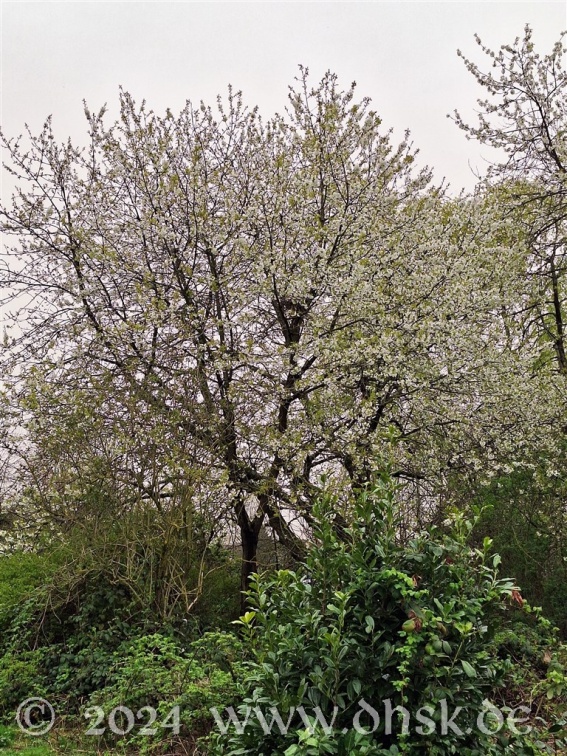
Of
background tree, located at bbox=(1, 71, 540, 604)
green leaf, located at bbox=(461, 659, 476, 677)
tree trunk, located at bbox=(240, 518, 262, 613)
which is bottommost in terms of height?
green leaf, located at bbox=(461, 659, 476, 677)

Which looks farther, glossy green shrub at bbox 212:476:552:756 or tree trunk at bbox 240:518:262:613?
tree trunk at bbox 240:518:262:613

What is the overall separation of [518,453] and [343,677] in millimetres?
5174

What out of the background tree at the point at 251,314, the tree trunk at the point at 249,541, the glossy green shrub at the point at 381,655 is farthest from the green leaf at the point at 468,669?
the tree trunk at the point at 249,541

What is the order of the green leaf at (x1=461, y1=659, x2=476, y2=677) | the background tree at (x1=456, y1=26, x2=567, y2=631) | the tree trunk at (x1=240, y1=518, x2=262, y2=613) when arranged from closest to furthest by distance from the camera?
the green leaf at (x1=461, y1=659, x2=476, y2=677)
the background tree at (x1=456, y1=26, x2=567, y2=631)
the tree trunk at (x1=240, y1=518, x2=262, y2=613)

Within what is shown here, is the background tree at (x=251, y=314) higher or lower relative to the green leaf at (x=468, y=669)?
higher

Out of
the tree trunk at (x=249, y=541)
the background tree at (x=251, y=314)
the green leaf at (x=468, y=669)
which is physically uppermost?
the background tree at (x=251, y=314)

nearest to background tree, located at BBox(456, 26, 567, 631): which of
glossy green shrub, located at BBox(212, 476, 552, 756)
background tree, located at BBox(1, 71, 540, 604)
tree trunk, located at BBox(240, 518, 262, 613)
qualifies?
background tree, located at BBox(1, 71, 540, 604)

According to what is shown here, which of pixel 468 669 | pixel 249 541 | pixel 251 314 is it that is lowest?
pixel 468 669

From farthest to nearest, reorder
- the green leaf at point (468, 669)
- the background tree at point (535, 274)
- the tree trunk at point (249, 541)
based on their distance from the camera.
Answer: the tree trunk at point (249, 541) → the background tree at point (535, 274) → the green leaf at point (468, 669)

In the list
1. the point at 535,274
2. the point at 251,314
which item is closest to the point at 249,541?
the point at 251,314

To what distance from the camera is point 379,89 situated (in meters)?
8.62

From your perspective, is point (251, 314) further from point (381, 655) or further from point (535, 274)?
point (381, 655)

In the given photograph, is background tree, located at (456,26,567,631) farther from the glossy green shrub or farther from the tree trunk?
the glossy green shrub

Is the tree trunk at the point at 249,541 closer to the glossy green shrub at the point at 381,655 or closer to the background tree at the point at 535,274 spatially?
the background tree at the point at 535,274
